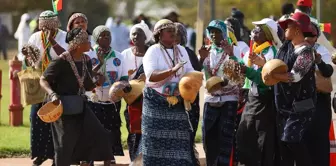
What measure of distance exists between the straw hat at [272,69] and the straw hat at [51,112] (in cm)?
200

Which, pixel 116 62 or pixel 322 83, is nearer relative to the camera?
pixel 322 83

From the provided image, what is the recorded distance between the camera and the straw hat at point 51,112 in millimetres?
9922

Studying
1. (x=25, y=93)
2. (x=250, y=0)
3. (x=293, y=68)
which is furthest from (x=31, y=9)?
(x=293, y=68)

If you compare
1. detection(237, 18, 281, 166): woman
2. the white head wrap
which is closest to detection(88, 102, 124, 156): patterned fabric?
the white head wrap

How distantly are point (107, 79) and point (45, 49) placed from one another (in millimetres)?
998

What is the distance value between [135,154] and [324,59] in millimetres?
2420

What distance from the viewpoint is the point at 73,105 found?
10227 mm

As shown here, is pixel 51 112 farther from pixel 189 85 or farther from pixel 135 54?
pixel 135 54

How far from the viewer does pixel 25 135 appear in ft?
50.4

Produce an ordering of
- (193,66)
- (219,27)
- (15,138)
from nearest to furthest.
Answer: (193,66) < (219,27) < (15,138)

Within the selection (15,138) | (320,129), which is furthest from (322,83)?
(15,138)

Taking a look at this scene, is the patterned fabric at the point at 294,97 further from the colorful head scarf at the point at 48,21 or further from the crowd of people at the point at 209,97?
the colorful head scarf at the point at 48,21

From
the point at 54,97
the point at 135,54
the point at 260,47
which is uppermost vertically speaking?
the point at 260,47

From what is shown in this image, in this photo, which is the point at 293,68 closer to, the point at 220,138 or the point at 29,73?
the point at 220,138
